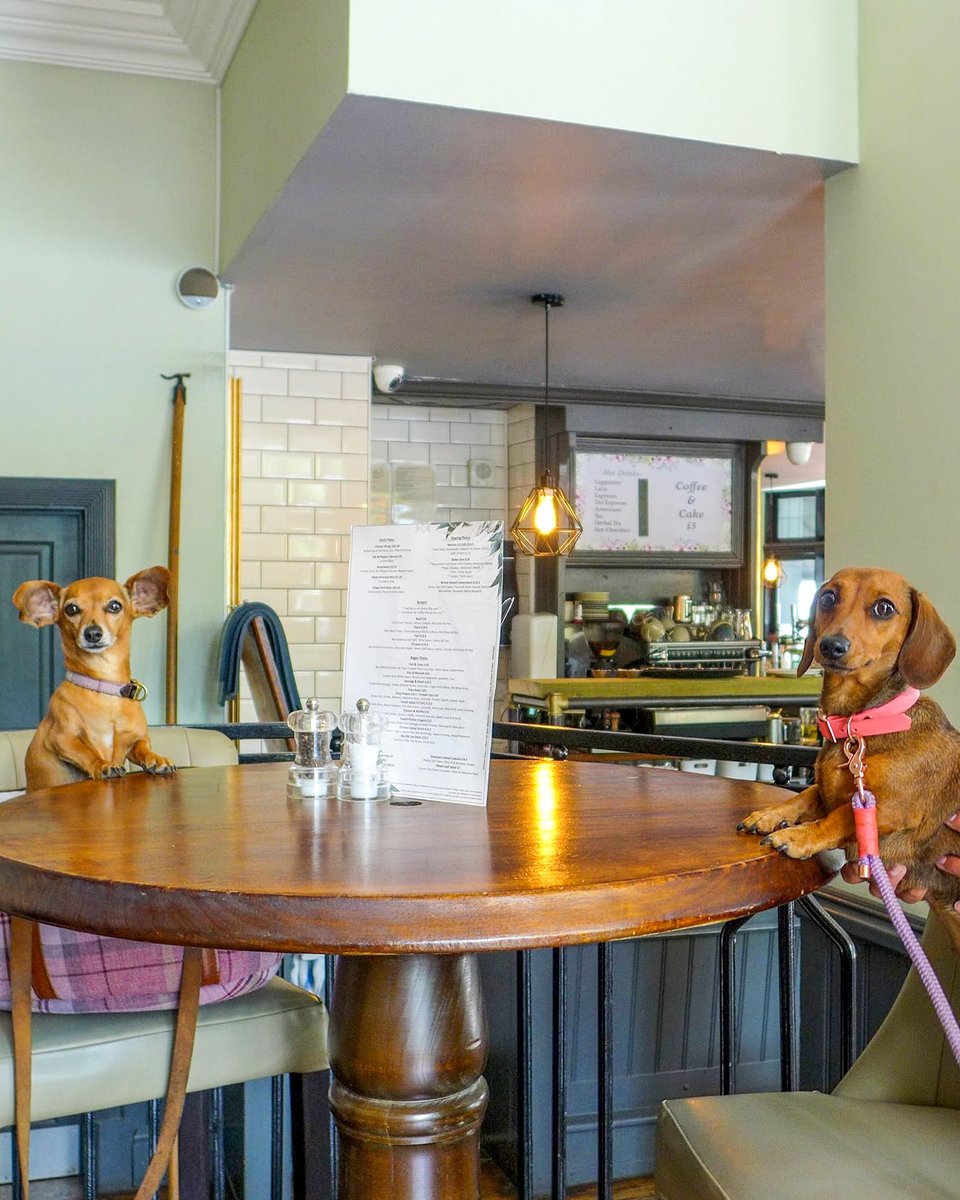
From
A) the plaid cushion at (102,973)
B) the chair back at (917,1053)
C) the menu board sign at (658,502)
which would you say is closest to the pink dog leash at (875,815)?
the chair back at (917,1053)

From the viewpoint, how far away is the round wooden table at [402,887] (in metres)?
0.99

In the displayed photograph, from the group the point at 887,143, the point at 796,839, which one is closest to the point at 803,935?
the point at 887,143

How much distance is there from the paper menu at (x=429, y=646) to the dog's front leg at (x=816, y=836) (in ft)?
1.33

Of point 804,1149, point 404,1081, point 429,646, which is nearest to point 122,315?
point 429,646

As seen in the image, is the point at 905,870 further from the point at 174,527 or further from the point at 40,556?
the point at 40,556

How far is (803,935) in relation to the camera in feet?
11.0

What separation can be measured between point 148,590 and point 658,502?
565 centimetres

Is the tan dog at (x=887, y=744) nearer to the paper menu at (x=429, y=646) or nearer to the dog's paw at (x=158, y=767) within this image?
the paper menu at (x=429, y=646)

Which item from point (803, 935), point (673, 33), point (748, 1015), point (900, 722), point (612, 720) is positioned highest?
point (673, 33)

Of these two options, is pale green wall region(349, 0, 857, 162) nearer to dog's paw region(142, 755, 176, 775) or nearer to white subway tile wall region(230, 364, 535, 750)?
dog's paw region(142, 755, 176, 775)

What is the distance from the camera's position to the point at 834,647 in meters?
1.23

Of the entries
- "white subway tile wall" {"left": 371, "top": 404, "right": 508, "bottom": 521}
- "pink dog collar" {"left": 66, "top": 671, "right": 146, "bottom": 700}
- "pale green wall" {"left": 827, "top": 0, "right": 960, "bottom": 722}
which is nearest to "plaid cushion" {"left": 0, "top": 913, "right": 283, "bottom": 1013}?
"pink dog collar" {"left": 66, "top": 671, "right": 146, "bottom": 700}

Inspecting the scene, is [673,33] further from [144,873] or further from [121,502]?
[144,873]

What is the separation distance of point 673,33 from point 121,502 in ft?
7.94
